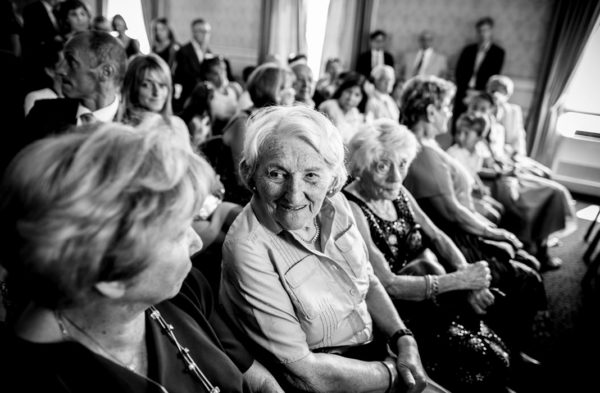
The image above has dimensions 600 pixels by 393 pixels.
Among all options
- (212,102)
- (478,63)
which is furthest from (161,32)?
(478,63)

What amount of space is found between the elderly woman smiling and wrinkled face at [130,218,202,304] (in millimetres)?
321

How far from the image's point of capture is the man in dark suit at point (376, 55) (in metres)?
7.29

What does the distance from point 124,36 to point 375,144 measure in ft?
14.7

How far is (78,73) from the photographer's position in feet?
6.10

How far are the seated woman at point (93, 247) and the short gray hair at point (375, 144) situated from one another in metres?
1.05

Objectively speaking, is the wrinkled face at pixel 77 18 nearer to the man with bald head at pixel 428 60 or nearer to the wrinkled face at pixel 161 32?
the wrinkled face at pixel 161 32

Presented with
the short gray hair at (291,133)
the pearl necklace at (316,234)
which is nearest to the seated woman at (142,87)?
the short gray hair at (291,133)

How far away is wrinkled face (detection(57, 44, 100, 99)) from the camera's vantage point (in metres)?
1.85

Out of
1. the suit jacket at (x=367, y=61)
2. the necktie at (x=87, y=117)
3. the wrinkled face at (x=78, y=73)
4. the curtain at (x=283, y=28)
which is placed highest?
the curtain at (x=283, y=28)

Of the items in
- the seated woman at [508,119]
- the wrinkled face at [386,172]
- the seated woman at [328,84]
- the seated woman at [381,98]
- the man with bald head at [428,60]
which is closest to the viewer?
the wrinkled face at [386,172]

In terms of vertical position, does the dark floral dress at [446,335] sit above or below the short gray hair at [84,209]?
below

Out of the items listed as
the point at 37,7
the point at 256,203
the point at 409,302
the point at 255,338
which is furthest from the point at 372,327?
the point at 37,7

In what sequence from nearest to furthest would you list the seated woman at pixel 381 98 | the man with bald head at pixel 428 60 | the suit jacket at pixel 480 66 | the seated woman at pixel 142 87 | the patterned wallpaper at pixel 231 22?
the seated woman at pixel 142 87, the seated woman at pixel 381 98, the suit jacket at pixel 480 66, the man with bald head at pixel 428 60, the patterned wallpaper at pixel 231 22

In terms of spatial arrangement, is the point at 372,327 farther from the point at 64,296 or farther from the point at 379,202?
the point at 64,296
